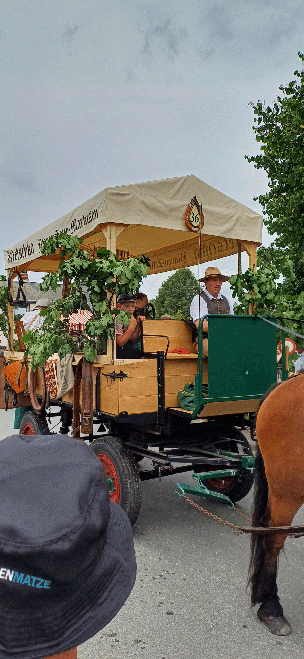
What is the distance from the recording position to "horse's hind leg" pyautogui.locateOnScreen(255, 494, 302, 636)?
2.90 m

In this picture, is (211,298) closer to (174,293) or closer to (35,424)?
(35,424)

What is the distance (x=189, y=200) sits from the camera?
467 centimetres

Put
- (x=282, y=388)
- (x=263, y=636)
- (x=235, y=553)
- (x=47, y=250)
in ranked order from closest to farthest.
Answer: (x=263, y=636) → (x=282, y=388) → (x=235, y=553) → (x=47, y=250)

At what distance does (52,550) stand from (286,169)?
49.3ft

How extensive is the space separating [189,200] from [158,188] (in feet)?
1.15

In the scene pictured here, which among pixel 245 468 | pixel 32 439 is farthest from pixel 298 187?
pixel 32 439

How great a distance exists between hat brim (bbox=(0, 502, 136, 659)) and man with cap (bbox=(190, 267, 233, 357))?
12.7ft

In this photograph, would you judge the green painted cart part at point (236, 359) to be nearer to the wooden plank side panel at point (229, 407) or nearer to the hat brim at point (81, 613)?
the wooden plank side panel at point (229, 407)

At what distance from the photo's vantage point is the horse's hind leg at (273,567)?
290 centimetres

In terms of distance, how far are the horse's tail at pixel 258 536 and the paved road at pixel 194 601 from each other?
203 mm

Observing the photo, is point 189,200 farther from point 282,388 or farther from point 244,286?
point 282,388

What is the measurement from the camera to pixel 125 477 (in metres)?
3.98

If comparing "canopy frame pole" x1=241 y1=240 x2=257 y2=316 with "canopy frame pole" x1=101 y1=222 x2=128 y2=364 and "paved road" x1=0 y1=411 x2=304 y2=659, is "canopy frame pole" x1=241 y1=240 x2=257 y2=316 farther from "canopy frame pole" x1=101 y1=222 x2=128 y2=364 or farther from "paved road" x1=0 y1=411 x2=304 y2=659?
"paved road" x1=0 y1=411 x2=304 y2=659

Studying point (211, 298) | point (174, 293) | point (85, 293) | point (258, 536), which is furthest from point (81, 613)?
point (174, 293)
